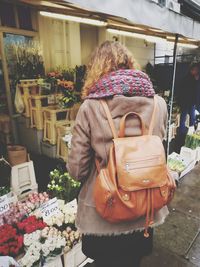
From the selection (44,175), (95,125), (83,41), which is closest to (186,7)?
(83,41)

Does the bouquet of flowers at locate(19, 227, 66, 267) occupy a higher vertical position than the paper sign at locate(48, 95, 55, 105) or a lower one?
lower

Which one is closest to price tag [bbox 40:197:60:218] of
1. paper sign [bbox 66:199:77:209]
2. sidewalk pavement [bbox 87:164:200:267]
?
paper sign [bbox 66:199:77:209]

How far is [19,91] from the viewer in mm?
5824

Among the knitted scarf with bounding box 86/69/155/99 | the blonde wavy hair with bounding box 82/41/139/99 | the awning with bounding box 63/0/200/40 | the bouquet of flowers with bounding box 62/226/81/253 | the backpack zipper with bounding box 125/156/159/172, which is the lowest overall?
the bouquet of flowers with bounding box 62/226/81/253

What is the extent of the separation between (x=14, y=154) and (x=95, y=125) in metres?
2.81

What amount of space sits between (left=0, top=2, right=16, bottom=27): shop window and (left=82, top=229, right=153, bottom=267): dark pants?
6171mm

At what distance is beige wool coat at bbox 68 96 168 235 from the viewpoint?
5.07ft

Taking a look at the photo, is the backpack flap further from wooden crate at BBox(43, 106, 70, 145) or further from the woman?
wooden crate at BBox(43, 106, 70, 145)

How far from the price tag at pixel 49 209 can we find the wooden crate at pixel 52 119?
8.52 ft

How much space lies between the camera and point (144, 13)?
2.64 meters

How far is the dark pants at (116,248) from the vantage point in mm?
1792

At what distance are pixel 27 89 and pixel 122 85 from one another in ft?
14.9

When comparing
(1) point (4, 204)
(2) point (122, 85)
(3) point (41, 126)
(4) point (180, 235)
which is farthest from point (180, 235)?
(3) point (41, 126)

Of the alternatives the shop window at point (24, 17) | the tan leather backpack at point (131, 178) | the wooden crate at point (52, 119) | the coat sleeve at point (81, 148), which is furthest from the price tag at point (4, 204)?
the shop window at point (24, 17)
